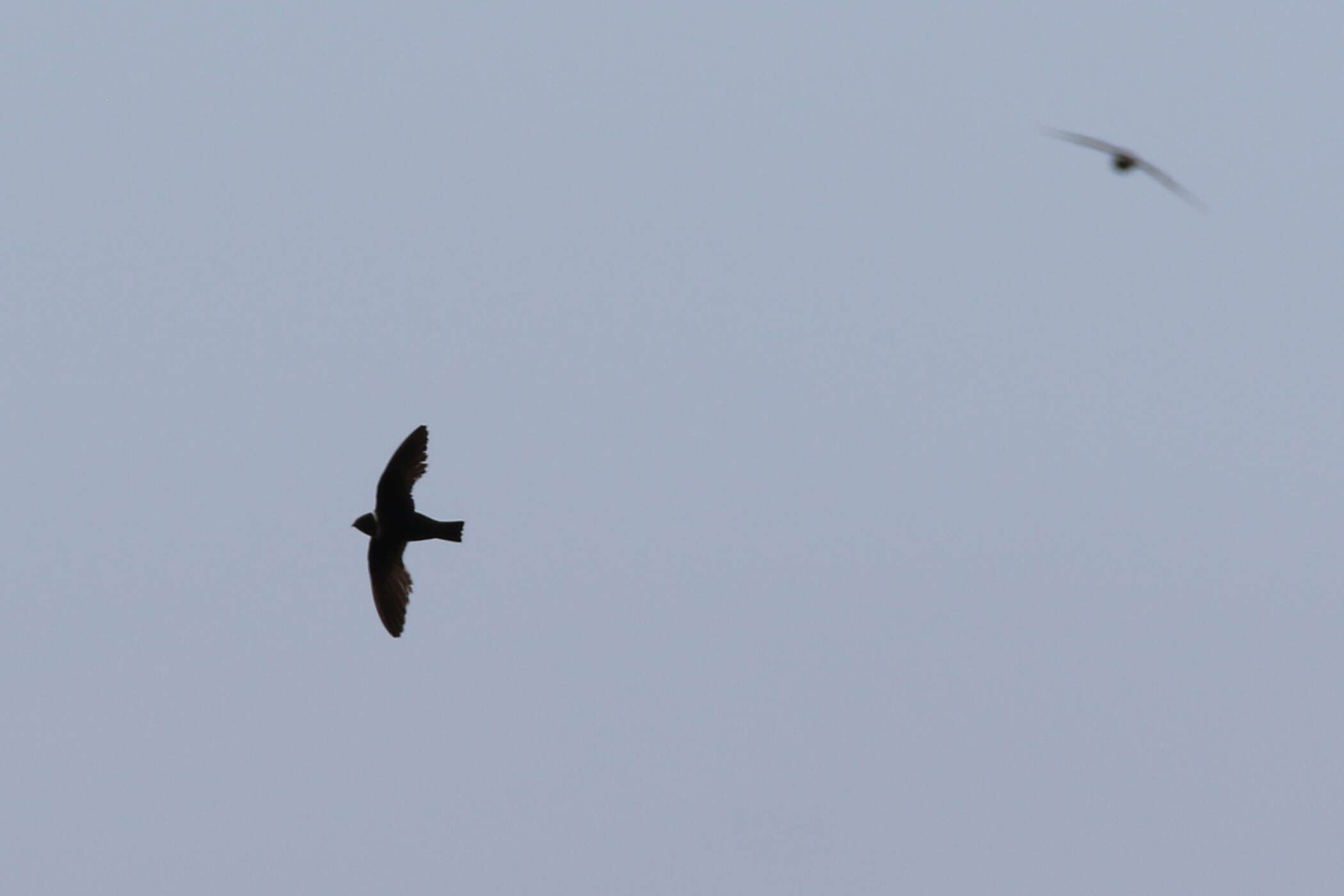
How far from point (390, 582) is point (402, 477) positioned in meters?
1.63

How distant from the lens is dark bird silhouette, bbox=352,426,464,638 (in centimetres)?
2334

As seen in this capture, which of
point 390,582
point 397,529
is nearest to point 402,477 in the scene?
point 397,529

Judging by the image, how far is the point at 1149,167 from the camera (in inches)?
843

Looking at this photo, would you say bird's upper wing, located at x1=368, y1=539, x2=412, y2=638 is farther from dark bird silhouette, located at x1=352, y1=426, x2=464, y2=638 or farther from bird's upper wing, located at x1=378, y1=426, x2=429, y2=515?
bird's upper wing, located at x1=378, y1=426, x2=429, y2=515

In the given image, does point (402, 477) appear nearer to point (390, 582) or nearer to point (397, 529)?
point (397, 529)

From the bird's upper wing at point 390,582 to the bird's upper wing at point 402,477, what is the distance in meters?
0.68

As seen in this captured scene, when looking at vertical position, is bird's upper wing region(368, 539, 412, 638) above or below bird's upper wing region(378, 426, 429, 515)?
below

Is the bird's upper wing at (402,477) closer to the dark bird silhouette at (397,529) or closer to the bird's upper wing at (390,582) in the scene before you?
the dark bird silhouette at (397,529)

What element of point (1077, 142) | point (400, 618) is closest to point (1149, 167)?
point (1077, 142)

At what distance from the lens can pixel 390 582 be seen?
24.1 meters

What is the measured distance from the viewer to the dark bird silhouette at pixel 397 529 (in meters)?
23.3

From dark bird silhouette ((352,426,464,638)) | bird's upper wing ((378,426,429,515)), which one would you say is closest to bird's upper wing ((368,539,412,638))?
dark bird silhouette ((352,426,464,638))

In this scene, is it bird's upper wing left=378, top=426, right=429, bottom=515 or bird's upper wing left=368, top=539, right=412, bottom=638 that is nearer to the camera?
bird's upper wing left=378, top=426, right=429, bottom=515

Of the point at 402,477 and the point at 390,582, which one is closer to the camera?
the point at 402,477
